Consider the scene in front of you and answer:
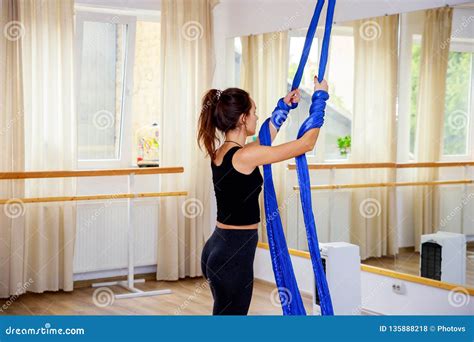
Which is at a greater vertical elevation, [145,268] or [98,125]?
[98,125]

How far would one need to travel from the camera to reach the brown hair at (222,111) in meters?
2.90

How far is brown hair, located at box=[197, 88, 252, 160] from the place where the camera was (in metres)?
2.90

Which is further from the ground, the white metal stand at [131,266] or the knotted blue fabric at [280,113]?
the knotted blue fabric at [280,113]

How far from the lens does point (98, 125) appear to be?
Answer: 20.6 feet

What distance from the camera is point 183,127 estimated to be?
627cm

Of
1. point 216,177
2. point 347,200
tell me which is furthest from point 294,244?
point 216,177

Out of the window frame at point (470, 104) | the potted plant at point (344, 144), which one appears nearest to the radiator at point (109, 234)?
the potted plant at point (344, 144)

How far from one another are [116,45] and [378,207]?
102 inches

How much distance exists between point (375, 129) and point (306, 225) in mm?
2673

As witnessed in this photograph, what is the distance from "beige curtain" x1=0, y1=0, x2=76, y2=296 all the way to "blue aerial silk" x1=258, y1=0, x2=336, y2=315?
315 cm

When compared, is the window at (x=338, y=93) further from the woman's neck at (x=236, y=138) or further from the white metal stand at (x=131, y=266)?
the woman's neck at (x=236, y=138)

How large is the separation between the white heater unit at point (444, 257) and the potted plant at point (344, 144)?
965mm

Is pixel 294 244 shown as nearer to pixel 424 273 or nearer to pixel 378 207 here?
pixel 378 207

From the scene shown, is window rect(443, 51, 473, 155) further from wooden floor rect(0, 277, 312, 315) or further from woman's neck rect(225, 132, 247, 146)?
woman's neck rect(225, 132, 247, 146)
